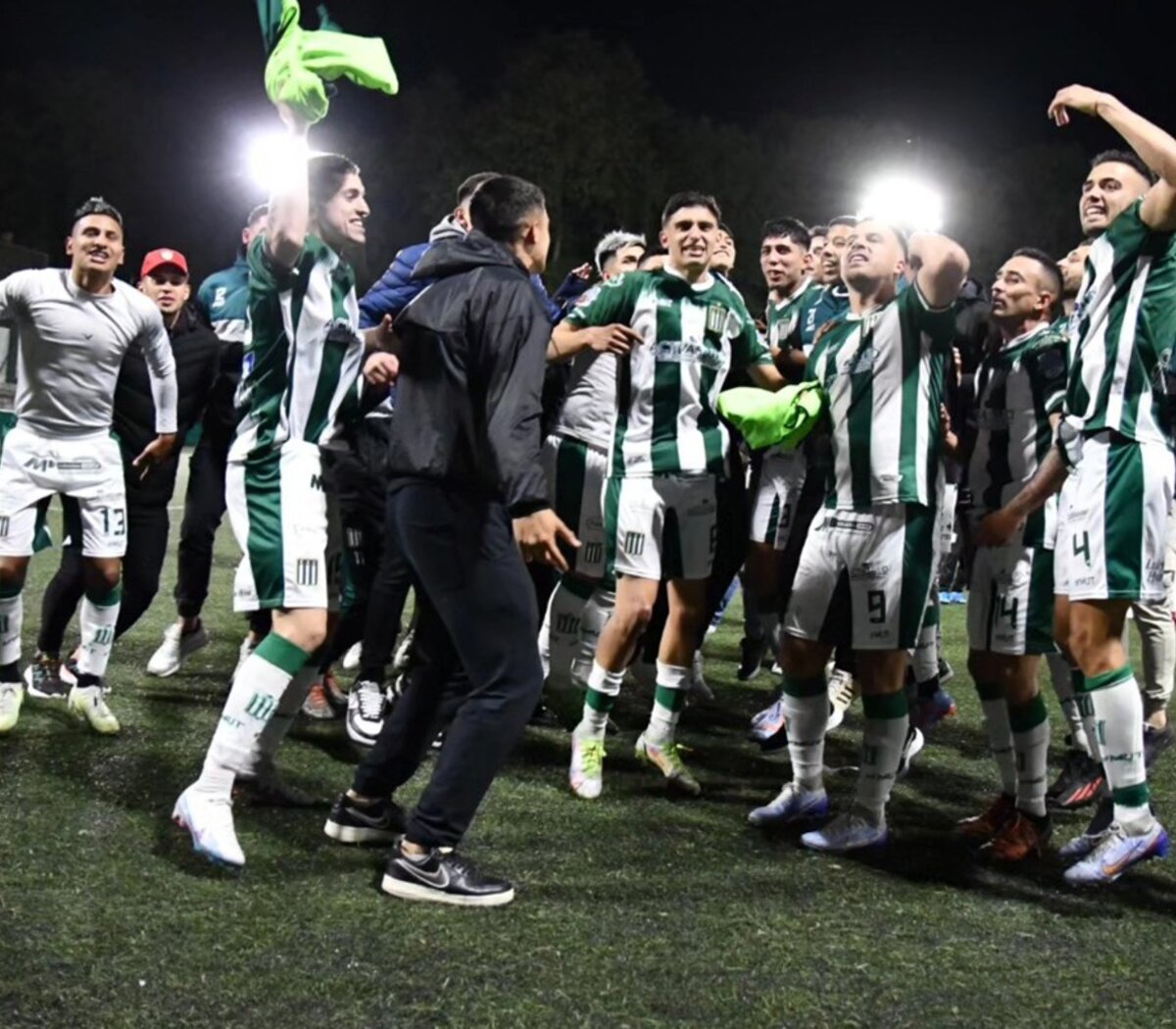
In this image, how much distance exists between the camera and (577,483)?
6504 mm

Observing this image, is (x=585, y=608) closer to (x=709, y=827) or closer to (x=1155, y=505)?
(x=709, y=827)

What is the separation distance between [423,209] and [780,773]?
115ft

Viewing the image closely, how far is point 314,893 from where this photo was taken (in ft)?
12.9

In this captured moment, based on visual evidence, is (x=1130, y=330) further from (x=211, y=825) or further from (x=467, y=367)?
(x=211, y=825)

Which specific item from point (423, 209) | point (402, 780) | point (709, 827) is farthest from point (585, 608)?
point (423, 209)

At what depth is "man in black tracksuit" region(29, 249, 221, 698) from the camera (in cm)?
628

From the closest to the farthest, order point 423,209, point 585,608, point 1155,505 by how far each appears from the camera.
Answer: point 1155,505
point 585,608
point 423,209

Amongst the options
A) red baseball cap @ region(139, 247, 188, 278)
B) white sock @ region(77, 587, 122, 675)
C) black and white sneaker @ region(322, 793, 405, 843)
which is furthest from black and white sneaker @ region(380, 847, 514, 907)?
red baseball cap @ region(139, 247, 188, 278)

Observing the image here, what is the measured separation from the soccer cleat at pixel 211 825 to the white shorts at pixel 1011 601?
2595 millimetres

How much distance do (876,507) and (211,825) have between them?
2366 millimetres

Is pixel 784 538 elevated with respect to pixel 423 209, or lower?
lower

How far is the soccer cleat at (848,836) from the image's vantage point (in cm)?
463

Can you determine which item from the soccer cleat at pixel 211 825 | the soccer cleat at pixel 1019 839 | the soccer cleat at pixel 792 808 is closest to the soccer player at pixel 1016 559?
the soccer cleat at pixel 1019 839

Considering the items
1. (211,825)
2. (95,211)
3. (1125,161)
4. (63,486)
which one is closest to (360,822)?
(211,825)
